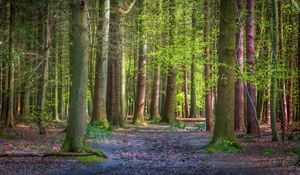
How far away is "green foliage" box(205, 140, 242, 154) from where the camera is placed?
15180 millimetres

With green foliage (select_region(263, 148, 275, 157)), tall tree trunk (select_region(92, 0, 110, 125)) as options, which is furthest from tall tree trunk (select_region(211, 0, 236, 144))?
tall tree trunk (select_region(92, 0, 110, 125))

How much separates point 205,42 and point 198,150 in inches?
324

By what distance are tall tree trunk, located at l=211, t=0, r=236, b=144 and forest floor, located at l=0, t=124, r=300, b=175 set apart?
3.02 ft

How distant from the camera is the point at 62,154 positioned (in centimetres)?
1204

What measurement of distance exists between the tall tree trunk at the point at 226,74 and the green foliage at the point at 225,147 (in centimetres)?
18

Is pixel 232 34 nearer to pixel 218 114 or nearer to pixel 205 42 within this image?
pixel 218 114

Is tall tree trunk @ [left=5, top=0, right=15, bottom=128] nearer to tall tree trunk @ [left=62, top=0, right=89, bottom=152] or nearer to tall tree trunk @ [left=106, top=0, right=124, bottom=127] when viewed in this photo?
tall tree trunk @ [left=62, top=0, right=89, bottom=152]

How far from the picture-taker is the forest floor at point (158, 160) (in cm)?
1086

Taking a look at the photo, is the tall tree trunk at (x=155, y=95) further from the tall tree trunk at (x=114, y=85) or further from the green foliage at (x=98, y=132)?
the green foliage at (x=98, y=132)

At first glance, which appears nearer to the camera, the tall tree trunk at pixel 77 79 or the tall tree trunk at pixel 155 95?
the tall tree trunk at pixel 77 79

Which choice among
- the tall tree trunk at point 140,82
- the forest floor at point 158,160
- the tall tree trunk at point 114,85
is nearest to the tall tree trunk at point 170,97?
the tall tree trunk at point 140,82

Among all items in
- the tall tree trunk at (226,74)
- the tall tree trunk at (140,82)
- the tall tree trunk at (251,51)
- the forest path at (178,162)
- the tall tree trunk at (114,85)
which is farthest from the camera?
the tall tree trunk at (140,82)

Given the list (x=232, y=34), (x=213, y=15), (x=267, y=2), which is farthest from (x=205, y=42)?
(x=232, y=34)

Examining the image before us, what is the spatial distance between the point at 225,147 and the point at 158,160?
302 centimetres
